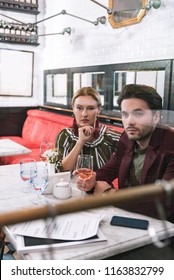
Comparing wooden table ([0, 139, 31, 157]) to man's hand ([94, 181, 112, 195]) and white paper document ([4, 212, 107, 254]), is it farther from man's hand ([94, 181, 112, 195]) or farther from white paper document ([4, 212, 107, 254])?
white paper document ([4, 212, 107, 254])

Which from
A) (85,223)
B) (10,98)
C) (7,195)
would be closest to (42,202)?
(7,195)

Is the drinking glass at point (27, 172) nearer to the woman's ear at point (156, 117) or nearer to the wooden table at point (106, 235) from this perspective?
the wooden table at point (106, 235)

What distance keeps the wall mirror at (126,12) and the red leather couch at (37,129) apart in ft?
4.36

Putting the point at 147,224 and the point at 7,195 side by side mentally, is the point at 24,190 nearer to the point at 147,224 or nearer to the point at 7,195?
the point at 7,195

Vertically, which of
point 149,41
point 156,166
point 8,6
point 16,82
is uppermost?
point 8,6

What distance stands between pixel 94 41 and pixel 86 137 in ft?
8.08

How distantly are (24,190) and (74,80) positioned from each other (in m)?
3.24

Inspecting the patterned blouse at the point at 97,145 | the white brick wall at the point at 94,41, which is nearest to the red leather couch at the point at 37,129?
the white brick wall at the point at 94,41

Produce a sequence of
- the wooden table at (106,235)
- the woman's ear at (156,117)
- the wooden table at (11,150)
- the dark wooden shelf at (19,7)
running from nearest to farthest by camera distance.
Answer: the wooden table at (106,235) → the woman's ear at (156,117) → the wooden table at (11,150) → the dark wooden shelf at (19,7)

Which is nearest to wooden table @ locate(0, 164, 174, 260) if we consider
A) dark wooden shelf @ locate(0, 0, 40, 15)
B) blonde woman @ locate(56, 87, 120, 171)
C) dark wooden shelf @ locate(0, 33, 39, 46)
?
blonde woman @ locate(56, 87, 120, 171)

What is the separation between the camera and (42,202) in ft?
4.65

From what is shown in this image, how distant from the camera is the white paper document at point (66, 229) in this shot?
1.05 meters

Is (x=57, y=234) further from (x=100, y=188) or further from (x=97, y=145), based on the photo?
(x=97, y=145)

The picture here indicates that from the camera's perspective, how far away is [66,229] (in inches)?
43.3
